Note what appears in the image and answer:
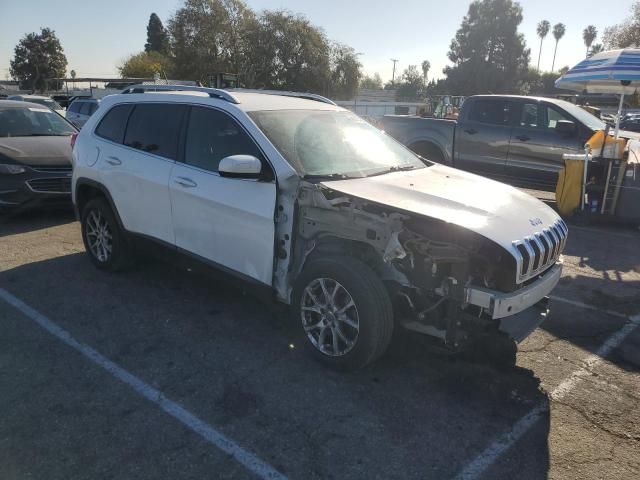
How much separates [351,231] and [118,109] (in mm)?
3150

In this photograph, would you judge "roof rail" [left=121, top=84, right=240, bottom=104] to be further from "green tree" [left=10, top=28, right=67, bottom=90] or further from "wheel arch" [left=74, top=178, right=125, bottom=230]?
"green tree" [left=10, top=28, right=67, bottom=90]

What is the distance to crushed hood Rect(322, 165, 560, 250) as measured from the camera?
3133 mm

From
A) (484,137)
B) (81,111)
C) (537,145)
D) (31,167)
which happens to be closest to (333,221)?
(31,167)

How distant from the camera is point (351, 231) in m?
3.39

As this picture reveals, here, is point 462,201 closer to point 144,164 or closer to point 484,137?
point 144,164

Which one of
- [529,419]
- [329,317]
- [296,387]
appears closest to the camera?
[529,419]

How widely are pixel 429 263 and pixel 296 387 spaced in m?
1.21

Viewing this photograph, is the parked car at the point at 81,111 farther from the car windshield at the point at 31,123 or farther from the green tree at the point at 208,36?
the green tree at the point at 208,36

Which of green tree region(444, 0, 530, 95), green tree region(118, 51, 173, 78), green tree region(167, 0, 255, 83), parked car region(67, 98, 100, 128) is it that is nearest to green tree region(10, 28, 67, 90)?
green tree region(118, 51, 173, 78)

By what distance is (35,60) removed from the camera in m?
73.1

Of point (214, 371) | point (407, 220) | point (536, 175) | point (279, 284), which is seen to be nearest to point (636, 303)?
point (407, 220)

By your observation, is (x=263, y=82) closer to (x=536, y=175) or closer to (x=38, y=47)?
(x=536, y=175)

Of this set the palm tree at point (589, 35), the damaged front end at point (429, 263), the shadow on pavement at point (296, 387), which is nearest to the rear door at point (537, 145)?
the damaged front end at point (429, 263)

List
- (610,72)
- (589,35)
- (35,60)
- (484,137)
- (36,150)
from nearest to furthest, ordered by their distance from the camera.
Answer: (610,72) → (36,150) → (484,137) → (35,60) → (589,35)
